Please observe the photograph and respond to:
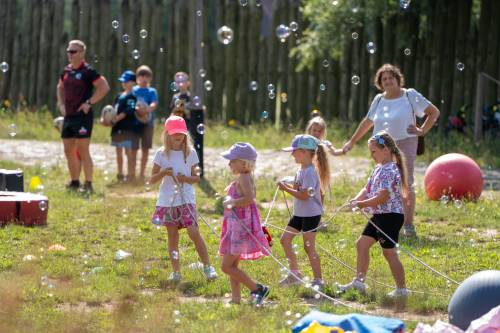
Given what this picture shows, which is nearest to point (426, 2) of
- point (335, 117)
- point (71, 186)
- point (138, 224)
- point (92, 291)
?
point (335, 117)

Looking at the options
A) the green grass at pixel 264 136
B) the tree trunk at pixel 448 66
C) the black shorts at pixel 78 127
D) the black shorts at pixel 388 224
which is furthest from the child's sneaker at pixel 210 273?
the tree trunk at pixel 448 66

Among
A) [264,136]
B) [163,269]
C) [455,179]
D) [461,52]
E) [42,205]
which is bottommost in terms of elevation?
[163,269]

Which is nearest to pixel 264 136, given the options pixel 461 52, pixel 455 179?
pixel 461 52

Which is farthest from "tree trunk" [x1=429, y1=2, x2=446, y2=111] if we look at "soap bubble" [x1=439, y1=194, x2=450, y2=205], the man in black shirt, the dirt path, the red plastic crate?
the red plastic crate

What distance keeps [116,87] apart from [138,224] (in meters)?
10.6

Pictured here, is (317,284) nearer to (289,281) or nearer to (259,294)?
(289,281)

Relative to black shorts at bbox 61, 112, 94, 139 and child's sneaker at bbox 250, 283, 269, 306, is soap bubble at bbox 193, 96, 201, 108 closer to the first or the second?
black shorts at bbox 61, 112, 94, 139

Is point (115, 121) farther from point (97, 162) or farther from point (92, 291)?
point (92, 291)

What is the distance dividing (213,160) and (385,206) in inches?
329

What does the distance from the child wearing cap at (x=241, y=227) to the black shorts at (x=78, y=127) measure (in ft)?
18.7

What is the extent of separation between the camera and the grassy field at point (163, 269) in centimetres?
679

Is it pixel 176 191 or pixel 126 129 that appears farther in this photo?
pixel 126 129

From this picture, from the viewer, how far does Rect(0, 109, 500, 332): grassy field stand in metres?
6.79

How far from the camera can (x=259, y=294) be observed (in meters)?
7.30
